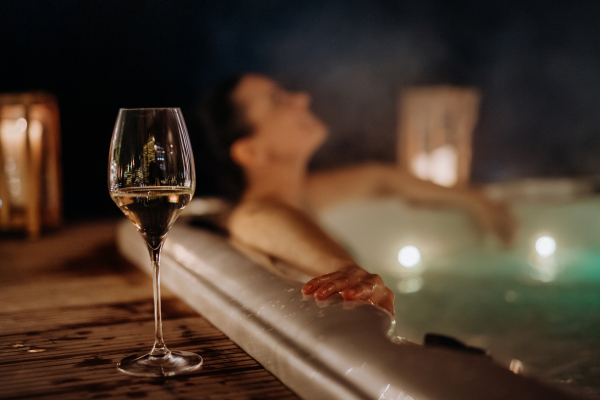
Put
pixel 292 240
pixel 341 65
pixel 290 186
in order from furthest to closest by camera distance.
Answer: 1. pixel 341 65
2. pixel 290 186
3. pixel 292 240

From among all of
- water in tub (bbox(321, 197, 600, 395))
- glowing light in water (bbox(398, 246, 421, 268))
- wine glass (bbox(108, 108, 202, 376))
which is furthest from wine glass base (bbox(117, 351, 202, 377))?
glowing light in water (bbox(398, 246, 421, 268))

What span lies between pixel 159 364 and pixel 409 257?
1.81 m

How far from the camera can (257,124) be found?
6.09 ft

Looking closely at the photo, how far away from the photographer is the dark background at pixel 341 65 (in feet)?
9.36

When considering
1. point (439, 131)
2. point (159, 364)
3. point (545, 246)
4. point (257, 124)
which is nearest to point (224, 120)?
point (257, 124)

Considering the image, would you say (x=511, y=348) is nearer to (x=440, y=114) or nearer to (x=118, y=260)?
(x=118, y=260)

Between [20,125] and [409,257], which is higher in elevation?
[20,125]

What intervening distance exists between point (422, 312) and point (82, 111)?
208 cm

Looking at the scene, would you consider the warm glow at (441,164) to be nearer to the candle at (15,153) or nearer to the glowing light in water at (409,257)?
the glowing light in water at (409,257)

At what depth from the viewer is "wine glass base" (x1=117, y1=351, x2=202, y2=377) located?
608 millimetres

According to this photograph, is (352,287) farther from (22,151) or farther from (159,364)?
(22,151)

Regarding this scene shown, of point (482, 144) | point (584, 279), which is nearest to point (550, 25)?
point (482, 144)

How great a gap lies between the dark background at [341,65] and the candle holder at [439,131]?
92cm

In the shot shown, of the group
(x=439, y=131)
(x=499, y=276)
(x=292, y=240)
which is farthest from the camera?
(x=439, y=131)
